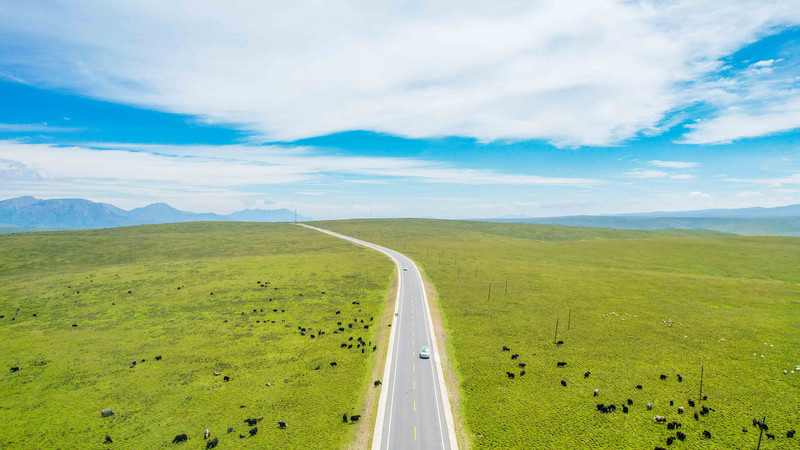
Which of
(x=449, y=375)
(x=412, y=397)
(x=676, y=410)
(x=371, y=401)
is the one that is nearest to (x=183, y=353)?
(x=371, y=401)

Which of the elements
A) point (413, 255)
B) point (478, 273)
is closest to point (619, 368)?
point (478, 273)

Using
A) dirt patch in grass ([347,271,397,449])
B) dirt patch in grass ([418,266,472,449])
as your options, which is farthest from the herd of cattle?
dirt patch in grass ([347,271,397,449])

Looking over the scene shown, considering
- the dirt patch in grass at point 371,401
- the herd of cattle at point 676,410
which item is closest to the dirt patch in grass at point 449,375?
the herd of cattle at point 676,410

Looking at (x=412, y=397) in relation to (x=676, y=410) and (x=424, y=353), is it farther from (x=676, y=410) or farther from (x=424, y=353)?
(x=676, y=410)

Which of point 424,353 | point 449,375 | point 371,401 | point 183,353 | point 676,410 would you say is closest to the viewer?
point 676,410

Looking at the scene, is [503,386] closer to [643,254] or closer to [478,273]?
[478,273]

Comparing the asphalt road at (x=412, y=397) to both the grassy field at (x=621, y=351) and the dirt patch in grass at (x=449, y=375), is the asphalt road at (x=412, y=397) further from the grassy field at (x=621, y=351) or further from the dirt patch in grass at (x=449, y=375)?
the grassy field at (x=621, y=351)
